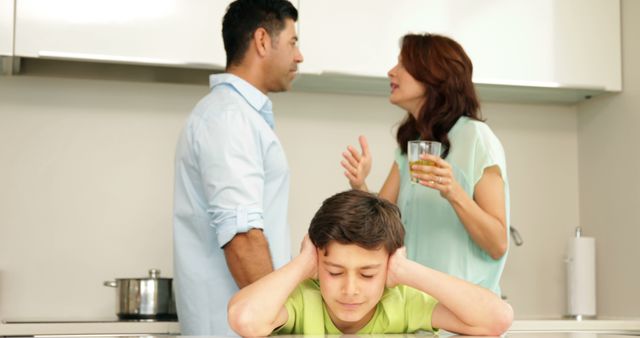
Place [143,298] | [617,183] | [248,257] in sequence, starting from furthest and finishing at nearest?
[617,183] < [143,298] < [248,257]

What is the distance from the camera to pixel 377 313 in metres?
1.67

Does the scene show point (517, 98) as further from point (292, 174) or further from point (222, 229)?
point (222, 229)

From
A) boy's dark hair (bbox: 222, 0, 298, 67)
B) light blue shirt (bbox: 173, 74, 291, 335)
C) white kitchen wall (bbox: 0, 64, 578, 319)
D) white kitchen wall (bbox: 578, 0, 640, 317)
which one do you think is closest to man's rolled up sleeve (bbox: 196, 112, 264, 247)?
light blue shirt (bbox: 173, 74, 291, 335)

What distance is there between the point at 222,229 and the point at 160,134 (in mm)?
1187

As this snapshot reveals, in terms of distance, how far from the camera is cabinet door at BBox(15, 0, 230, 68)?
269 centimetres

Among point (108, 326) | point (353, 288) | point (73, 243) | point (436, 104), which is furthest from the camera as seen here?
point (73, 243)

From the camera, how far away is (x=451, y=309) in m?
1.59

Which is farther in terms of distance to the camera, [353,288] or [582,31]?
[582,31]

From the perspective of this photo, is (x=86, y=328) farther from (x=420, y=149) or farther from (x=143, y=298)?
(x=420, y=149)

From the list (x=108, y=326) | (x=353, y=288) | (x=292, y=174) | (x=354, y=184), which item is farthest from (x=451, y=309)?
(x=292, y=174)

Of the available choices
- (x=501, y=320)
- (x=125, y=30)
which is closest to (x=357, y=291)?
(x=501, y=320)

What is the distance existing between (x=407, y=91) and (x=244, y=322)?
100cm

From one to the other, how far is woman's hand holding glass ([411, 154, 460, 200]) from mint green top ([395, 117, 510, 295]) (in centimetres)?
17

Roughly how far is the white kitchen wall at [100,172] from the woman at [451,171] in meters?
0.79
